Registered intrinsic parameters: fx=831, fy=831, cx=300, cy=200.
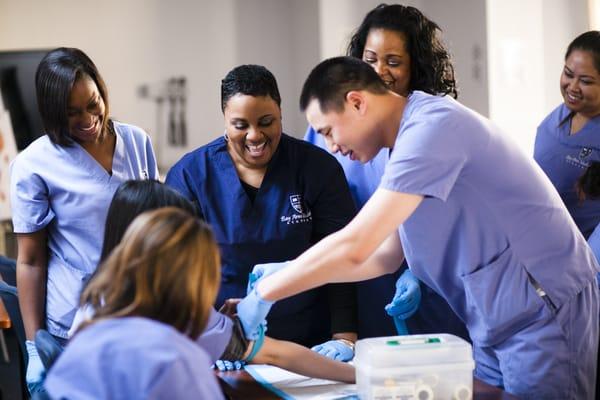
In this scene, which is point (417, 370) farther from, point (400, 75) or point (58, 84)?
point (58, 84)

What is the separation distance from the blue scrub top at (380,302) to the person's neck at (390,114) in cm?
49

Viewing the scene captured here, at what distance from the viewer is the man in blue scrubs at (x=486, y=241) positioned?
61.9 inches

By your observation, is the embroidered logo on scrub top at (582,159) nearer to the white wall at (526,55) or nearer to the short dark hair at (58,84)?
the short dark hair at (58,84)

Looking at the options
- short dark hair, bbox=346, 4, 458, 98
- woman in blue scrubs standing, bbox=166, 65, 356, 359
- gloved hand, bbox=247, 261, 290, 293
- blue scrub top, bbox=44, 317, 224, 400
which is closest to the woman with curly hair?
short dark hair, bbox=346, 4, 458, 98

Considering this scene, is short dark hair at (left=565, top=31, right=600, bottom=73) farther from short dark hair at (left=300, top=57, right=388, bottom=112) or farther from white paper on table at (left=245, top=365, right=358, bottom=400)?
white paper on table at (left=245, top=365, right=358, bottom=400)

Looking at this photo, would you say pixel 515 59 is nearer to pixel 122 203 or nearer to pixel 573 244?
pixel 573 244

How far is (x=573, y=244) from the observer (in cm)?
169

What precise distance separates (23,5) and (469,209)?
11.5 ft

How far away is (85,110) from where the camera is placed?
6.68ft

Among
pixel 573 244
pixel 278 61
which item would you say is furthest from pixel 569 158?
pixel 278 61

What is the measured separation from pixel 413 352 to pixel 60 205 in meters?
1.02

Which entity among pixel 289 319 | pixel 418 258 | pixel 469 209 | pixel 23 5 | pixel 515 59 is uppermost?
pixel 23 5

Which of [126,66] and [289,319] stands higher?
[126,66]

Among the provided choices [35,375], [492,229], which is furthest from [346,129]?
[35,375]
